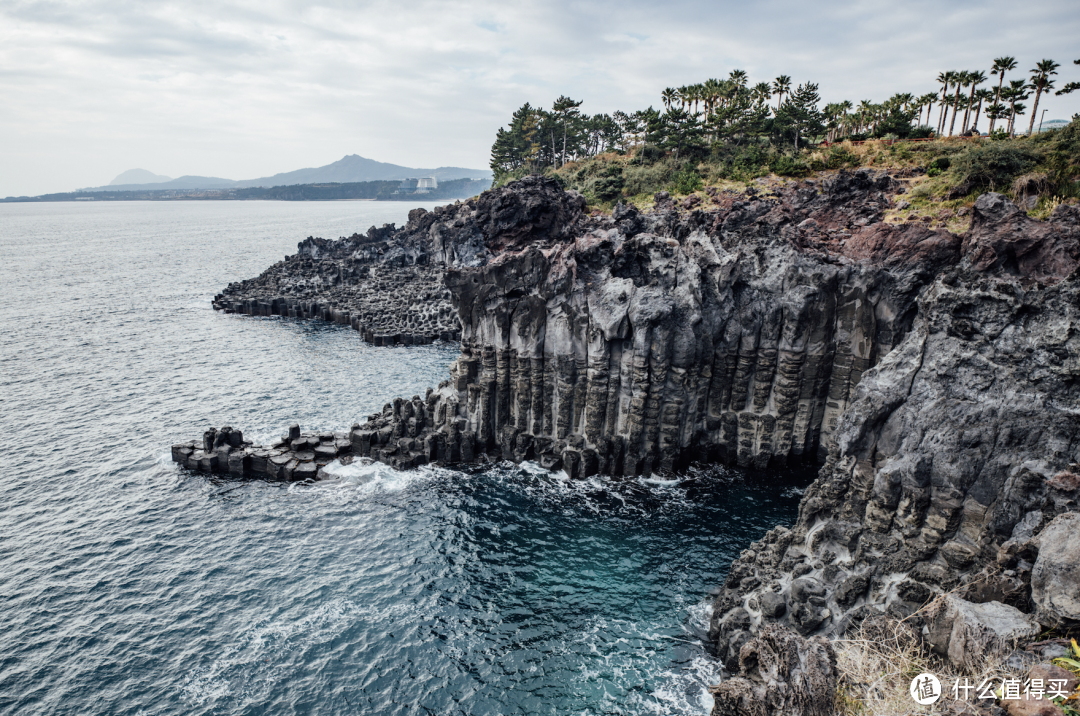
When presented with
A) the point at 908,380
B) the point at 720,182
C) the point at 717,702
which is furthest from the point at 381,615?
the point at 720,182

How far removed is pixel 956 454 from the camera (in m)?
23.4

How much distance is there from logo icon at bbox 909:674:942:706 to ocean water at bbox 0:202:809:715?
10222 mm

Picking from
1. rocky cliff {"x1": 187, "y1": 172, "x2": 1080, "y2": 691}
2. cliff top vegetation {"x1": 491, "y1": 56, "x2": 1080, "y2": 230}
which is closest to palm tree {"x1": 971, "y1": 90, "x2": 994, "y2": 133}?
cliff top vegetation {"x1": 491, "y1": 56, "x2": 1080, "y2": 230}

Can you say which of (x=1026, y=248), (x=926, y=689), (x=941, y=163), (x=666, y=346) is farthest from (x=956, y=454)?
(x=941, y=163)

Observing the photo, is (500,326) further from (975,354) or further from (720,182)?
(720,182)

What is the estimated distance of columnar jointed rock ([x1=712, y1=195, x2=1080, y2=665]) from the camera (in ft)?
71.9

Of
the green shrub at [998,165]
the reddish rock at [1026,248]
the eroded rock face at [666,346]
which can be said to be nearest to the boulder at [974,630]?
the reddish rock at [1026,248]

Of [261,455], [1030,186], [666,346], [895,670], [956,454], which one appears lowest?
[261,455]

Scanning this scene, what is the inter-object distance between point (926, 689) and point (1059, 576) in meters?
4.97

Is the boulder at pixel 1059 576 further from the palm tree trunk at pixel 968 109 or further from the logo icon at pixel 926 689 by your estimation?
the palm tree trunk at pixel 968 109

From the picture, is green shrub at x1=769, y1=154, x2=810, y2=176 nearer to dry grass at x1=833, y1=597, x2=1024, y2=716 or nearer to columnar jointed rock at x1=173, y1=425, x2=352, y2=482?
columnar jointed rock at x1=173, y1=425, x2=352, y2=482

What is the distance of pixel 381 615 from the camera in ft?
102

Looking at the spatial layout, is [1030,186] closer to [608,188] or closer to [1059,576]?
[1059,576]

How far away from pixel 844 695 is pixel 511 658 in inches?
591
